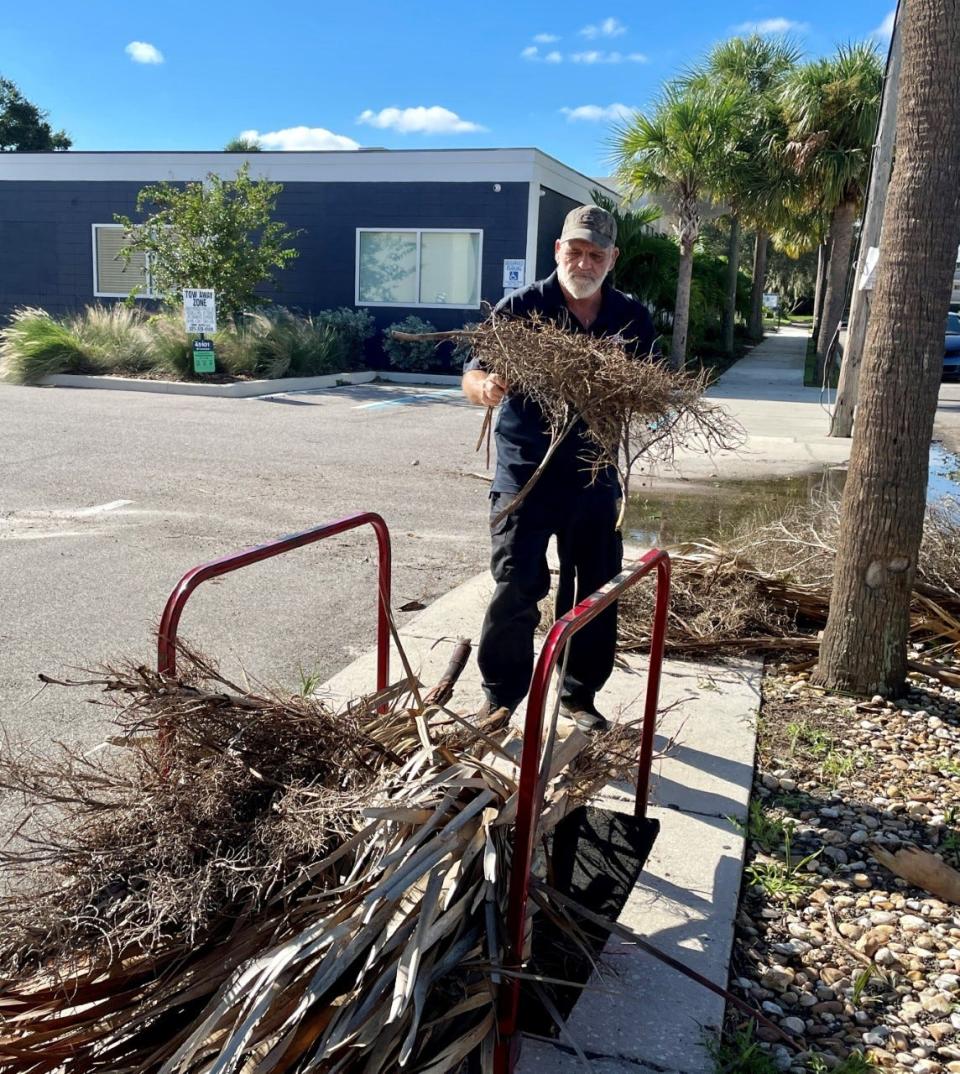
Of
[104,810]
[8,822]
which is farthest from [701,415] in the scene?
[8,822]

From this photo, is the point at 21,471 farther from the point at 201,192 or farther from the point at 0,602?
the point at 201,192

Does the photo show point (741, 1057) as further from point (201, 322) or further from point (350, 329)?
point (350, 329)

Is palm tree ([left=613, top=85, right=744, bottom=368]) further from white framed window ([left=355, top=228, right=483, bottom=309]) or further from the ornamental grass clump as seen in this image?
the ornamental grass clump

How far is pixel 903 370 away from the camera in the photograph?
13.8 ft

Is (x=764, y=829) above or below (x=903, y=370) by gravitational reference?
below

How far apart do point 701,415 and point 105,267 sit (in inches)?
944

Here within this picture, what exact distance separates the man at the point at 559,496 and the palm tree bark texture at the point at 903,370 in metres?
1.21

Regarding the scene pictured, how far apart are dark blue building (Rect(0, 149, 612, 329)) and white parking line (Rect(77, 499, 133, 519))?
12.4 meters

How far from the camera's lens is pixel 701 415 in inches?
125

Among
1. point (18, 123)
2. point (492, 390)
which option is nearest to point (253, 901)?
point (492, 390)

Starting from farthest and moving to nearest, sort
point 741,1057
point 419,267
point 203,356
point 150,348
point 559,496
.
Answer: point 419,267 → point 150,348 → point 203,356 → point 559,496 → point 741,1057

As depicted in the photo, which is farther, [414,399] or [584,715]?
[414,399]

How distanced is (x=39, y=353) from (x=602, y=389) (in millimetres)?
17624

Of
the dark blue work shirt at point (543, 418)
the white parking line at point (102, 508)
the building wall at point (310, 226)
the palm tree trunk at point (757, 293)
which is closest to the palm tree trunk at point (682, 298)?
the building wall at point (310, 226)
